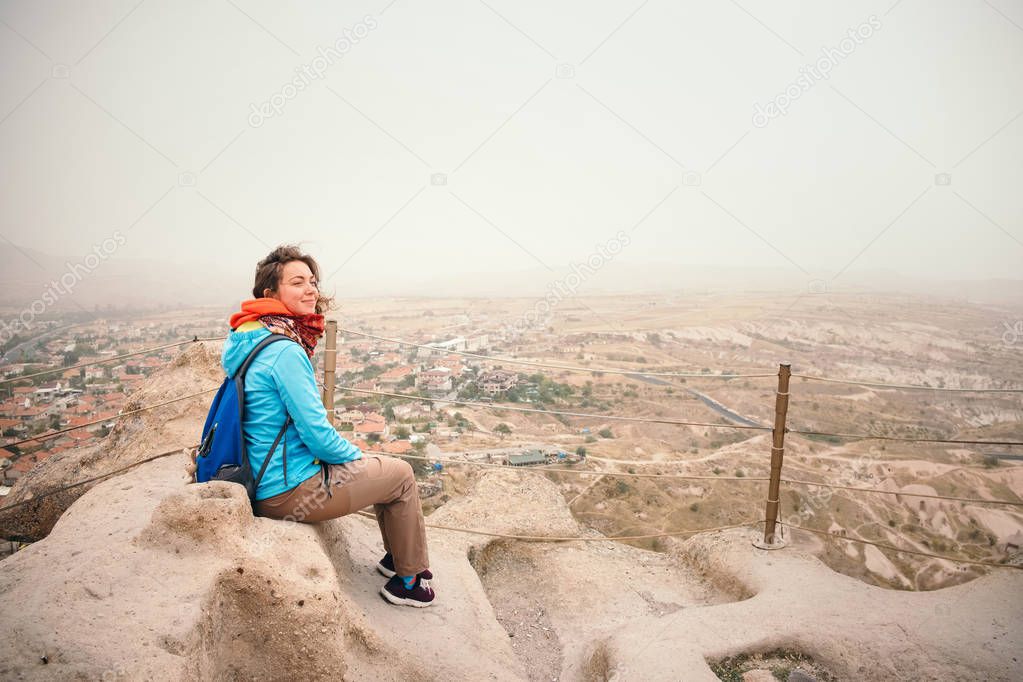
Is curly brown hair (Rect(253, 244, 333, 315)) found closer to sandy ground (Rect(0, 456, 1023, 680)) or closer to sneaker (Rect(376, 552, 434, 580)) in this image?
sandy ground (Rect(0, 456, 1023, 680))

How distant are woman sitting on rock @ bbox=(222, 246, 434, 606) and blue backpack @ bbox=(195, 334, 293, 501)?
30 mm

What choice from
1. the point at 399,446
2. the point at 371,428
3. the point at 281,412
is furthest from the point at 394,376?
the point at 281,412

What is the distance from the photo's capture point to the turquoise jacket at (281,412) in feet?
9.39

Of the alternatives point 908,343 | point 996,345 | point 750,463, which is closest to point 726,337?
point 908,343

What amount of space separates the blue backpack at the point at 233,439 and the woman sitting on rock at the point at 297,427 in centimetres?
3

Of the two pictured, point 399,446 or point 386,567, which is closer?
point 386,567

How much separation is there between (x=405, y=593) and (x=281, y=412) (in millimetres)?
1335

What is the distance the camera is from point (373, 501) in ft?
10.5

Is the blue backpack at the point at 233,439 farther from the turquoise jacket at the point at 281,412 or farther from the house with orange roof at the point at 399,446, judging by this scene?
the house with orange roof at the point at 399,446

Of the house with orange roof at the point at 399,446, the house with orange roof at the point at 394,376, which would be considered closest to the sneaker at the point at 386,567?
the house with orange roof at the point at 399,446

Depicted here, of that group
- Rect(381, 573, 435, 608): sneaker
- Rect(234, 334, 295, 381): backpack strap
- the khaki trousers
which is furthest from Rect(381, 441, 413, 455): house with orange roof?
Rect(234, 334, 295, 381): backpack strap

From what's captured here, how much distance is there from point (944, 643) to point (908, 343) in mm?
15841

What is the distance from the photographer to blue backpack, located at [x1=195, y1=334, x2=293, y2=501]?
2.87 m

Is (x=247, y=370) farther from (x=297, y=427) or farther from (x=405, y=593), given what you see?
(x=405, y=593)
